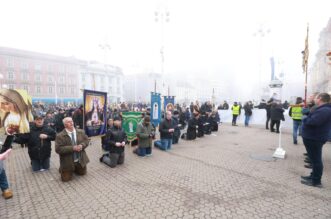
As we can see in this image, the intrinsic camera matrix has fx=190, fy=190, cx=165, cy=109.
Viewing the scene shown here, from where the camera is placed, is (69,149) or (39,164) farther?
(39,164)

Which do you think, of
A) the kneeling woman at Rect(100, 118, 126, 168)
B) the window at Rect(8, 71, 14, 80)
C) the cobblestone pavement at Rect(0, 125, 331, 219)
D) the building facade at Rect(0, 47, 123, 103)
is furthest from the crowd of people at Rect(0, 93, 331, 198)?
the window at Rect(8, 71, 14, 80)

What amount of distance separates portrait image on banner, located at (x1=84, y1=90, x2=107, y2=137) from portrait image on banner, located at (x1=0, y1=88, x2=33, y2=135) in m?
2.23

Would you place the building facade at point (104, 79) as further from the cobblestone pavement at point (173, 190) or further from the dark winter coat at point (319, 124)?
the dark winter coat at point (319, 124)

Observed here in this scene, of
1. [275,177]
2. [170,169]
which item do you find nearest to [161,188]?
[170,169]

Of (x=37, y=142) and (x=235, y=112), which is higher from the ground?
(x=235, y=112)

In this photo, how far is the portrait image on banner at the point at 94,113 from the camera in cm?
740

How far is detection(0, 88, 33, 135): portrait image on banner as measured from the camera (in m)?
4.72

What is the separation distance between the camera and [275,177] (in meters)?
5.18

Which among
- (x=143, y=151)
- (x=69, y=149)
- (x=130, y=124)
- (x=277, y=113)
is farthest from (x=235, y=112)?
(x=69, y=149)

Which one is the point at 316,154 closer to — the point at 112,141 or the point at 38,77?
the point at 112,141

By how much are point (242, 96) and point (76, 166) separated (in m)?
109

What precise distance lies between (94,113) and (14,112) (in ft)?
9.92

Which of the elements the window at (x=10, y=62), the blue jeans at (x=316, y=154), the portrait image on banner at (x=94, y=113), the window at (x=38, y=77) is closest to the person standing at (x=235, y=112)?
the portrait image on banner at (x=94, y=113)

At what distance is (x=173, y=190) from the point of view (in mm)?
4438
